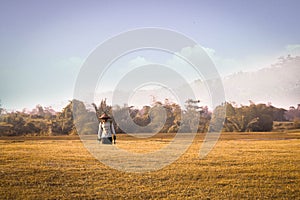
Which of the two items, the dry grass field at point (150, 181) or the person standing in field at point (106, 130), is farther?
the person standing in field at point (106, 130)

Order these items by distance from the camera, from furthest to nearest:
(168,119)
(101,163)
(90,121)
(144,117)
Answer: (168,119), (90,121), (144,117), (101,163)

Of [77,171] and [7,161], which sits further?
[7,161]

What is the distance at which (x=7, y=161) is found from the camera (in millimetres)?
14469

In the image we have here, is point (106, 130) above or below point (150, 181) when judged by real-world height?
above

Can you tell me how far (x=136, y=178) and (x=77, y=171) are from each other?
255cm

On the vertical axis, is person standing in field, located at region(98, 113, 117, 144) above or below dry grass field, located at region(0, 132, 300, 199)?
above

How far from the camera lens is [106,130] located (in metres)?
19.9

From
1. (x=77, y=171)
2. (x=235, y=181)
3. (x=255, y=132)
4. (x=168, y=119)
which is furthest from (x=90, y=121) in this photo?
(x=235, y=181)

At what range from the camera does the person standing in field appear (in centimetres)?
1967

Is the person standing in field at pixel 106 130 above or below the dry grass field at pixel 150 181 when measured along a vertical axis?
above

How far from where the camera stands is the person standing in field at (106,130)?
19672 millimetres

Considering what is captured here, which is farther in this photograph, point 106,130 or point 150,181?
point 106,130

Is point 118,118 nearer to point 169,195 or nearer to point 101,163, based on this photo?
point 101,163

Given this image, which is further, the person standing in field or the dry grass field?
the person standing in field
